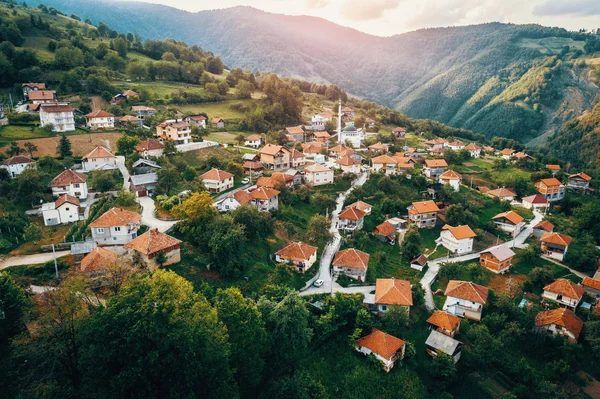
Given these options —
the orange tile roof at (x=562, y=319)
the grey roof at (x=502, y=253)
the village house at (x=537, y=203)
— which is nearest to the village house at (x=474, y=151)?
the village house at (x=537, y=203)

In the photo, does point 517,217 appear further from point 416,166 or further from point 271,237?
point 271,237

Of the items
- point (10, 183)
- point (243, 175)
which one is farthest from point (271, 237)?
point (10, 183)

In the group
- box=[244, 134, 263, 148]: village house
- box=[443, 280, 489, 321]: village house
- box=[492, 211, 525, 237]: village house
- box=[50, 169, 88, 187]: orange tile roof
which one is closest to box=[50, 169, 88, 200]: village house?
box=[50, 169, 88, 187]: orange tile roof

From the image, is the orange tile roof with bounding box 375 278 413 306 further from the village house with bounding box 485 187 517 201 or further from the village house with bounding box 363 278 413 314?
the village house with bounding box 485 187 517 201

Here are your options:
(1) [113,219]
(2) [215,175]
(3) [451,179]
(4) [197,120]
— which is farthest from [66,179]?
(3) [451,179]

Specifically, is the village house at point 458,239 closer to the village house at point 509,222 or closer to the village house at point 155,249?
the village house at point 509,222

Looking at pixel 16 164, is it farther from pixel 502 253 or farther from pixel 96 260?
pixel 502 253
